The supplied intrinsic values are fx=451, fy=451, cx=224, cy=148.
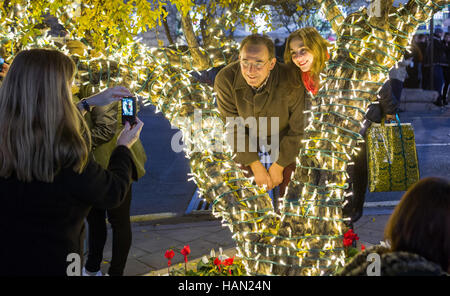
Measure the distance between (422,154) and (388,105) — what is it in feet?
16.5

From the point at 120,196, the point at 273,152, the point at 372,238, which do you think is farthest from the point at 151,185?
the point at 120,196

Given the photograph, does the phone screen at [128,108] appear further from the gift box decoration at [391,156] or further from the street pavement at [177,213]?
the gift box decoration at [391,156]

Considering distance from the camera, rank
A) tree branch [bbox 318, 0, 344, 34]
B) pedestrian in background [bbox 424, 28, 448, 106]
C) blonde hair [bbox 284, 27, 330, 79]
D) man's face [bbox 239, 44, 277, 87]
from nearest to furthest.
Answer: tree branch [bbox 318, 0, 344, 34], man's face [bbox 239, 44, 277, 87], blonde hair [bbox 284, 27, 330, 79], pedestrian in background [bbox 424, 28, 448, 106]

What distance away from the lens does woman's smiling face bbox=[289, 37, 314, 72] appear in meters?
3.06

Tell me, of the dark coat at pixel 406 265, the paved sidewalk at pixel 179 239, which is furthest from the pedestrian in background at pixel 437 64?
the dark coat at pixel 406 265

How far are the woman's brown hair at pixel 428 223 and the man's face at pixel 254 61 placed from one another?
4.98 ft

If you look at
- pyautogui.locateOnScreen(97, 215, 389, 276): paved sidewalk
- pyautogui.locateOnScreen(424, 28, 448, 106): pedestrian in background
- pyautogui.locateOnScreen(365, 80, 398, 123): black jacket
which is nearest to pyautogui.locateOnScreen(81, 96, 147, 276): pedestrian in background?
pyautogui.locateOnScreen(97, 215, 389, 276): paved sidewalk

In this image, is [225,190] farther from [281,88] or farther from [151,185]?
[151,185]

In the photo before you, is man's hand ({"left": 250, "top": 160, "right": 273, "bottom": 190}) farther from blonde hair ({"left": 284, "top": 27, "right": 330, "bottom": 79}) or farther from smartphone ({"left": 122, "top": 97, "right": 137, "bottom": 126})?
smartphone ({"left": 122, "top": 97, "right": 137, "bottom": 126})

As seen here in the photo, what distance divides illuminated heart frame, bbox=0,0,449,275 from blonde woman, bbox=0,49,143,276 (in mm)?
940

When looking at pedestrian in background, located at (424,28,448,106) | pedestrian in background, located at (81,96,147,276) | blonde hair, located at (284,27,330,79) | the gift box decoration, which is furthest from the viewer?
pedestrian in background, located at (424,28,448,106)

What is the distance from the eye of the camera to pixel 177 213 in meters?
6.02

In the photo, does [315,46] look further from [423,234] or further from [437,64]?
[437,64]

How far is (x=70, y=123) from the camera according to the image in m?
1.96
